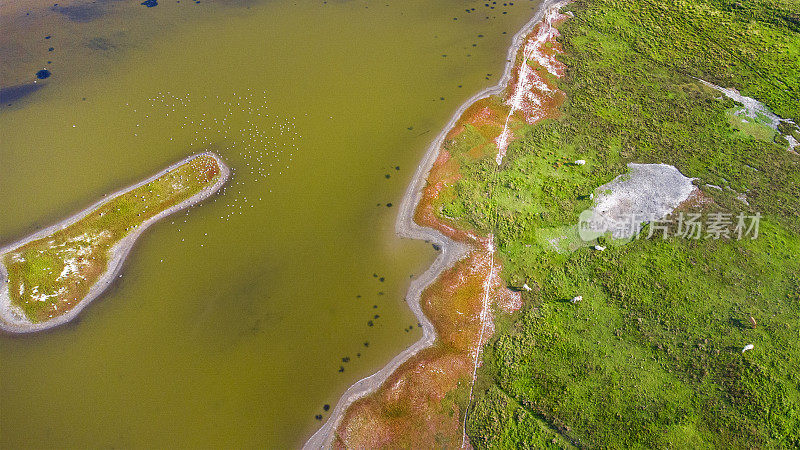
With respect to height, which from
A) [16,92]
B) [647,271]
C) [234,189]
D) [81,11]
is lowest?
[647,271]

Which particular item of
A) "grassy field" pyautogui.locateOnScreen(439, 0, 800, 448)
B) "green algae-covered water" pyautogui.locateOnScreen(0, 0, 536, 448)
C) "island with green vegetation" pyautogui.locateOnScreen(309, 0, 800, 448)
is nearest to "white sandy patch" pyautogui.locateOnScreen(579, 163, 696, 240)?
"island with green vegetation" pyautogui.locateOnScreen(309, 0, 800, 448)

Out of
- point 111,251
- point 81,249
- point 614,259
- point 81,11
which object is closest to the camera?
point 614,259

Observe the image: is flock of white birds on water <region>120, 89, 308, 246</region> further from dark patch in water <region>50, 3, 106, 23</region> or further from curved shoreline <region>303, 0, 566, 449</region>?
dark patch in water <region>50, 3, 106, 23</region>

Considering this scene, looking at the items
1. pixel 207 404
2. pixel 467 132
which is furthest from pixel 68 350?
pixel 467 132

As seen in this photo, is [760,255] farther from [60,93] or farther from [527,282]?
[60,93]

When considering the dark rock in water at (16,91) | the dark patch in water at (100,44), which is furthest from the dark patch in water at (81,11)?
the dark rock in water at (16,91)

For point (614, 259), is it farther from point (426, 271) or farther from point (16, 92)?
point (16, 92)

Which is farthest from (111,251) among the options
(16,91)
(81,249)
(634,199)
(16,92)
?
(634,199)

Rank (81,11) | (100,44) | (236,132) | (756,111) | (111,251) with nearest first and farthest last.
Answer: (111,251), (236,132), (756,111), (100,44), (81,11)

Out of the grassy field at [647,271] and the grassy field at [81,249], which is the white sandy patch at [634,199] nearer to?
the grassy field at [647,271]
